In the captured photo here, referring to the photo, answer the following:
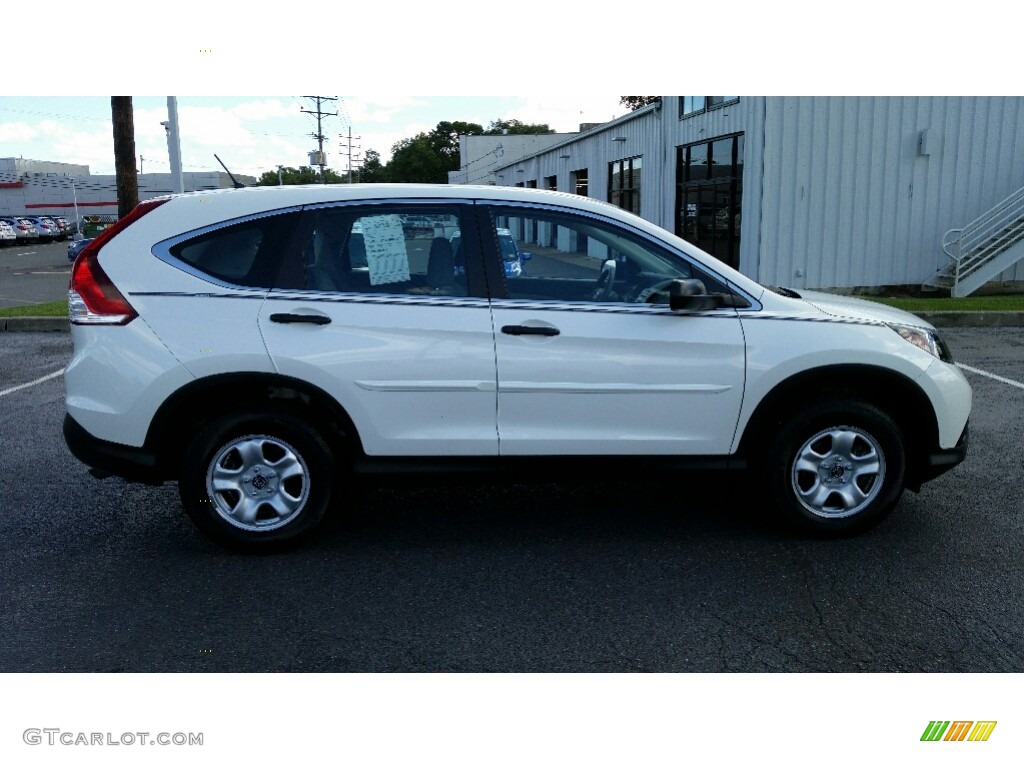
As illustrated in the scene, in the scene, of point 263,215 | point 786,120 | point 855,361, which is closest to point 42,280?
point 786,120

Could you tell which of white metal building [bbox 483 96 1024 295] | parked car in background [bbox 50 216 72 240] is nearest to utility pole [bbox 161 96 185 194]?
white metal building [bbox 483 96 1024 295]

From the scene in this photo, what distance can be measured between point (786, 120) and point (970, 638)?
14350 millimetres

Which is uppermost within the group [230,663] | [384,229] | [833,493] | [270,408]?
[384,229]

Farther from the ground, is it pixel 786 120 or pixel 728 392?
pixel 786 120

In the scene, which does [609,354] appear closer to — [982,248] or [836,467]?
[836,467]

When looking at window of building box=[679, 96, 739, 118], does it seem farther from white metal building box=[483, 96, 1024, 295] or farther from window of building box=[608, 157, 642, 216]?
window of building box=[608, 157, 642, 216]

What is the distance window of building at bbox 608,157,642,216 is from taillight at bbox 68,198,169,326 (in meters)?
21.0

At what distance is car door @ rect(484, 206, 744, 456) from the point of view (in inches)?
160

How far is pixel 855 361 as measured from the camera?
4199 mm

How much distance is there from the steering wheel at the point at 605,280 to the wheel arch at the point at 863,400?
3.01ft

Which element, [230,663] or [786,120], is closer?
[230,663]

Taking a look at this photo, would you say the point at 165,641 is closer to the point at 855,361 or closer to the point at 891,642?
the point at 891,642

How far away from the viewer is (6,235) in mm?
48250

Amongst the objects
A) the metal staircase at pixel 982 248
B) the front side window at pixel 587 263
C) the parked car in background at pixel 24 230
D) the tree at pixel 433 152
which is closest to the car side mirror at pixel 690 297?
the front side window at pixel 587 263
